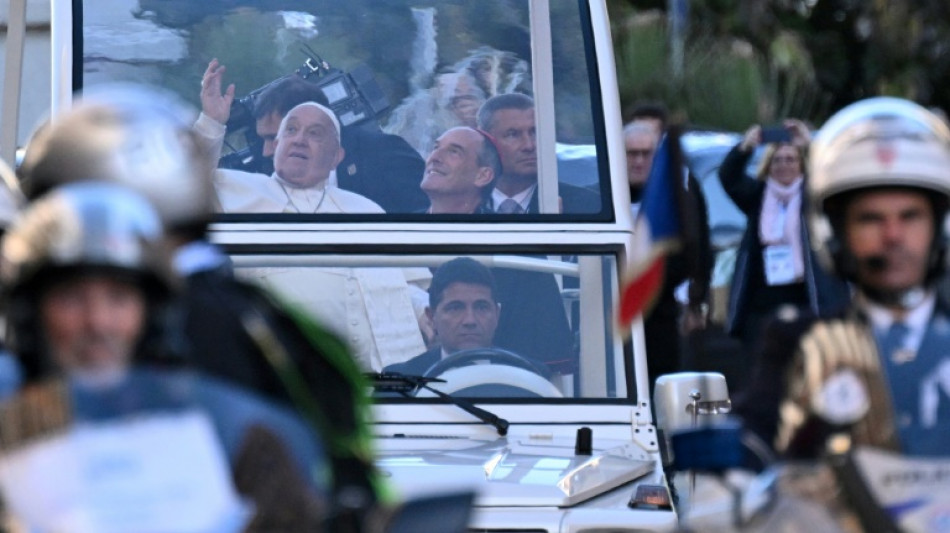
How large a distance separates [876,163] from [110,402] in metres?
1.41

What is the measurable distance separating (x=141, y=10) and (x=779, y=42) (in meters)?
15.3

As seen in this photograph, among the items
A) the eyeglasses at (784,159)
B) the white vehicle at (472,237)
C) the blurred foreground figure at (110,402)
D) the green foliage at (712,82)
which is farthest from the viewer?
the green foliage at (712,82)

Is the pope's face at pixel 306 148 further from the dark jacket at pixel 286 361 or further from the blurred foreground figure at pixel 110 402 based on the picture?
the blurred foreground figure at pixel 110 402

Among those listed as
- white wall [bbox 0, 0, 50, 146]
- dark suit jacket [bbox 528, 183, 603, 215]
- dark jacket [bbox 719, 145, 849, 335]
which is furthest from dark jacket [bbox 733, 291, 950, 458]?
dark jacket [bbox 719, 145, 849, 335]

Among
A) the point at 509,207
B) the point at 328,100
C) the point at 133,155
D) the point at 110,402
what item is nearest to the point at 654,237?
the point at 133,155

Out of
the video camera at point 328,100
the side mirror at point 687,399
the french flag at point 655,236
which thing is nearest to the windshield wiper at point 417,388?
the side mirror at point 687,399

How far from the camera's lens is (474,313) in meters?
6.18

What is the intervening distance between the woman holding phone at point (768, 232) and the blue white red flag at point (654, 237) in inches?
175

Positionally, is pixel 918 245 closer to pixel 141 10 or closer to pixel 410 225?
pixel 410 225

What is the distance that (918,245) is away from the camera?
3.59 m

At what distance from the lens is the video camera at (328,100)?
21.4 ft

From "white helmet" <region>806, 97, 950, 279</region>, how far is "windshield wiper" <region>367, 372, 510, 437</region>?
2.37 metres

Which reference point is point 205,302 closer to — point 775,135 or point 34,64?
point 34,64

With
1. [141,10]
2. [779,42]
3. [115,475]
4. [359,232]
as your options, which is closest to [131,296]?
[115,475]
